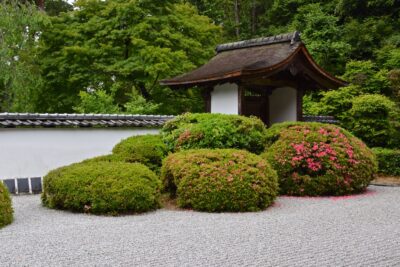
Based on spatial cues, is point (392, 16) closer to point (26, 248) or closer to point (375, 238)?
point (375, 238)

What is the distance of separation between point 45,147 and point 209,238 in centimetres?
638

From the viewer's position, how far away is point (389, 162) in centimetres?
1300

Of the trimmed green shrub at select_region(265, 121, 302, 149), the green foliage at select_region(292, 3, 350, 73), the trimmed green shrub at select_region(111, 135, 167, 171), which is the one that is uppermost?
the green foliage at select_region(292, 3, 350, 73)

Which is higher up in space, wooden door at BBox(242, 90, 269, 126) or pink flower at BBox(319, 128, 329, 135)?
wooden door at BBox(242, 90, 269, 126)

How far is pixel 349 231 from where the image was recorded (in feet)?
18.5

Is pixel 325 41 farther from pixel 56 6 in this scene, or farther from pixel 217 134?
pixel 217 134

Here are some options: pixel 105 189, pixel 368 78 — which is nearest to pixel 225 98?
pixel 105 189

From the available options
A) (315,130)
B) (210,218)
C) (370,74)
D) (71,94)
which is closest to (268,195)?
(210,218)

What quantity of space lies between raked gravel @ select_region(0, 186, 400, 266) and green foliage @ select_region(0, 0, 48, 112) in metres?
7.44

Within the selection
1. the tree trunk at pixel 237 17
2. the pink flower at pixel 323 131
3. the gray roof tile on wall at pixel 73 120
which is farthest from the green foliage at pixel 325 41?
the pink flower at pixel 323 131

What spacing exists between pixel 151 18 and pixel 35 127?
26.3 ft

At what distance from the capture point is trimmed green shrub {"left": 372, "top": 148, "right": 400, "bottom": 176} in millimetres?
12883

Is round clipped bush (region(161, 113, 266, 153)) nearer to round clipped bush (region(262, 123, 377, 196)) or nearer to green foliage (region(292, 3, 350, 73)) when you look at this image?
round clipped bush (region(262, 123, 377, 196))

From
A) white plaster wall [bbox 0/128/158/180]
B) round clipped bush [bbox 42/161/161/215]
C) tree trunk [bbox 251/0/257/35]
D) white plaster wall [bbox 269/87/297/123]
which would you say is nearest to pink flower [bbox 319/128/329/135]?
round clipped bush [bbox 42/161/161/215]
